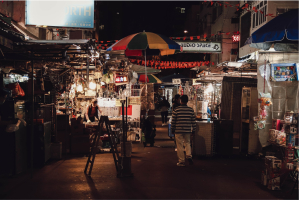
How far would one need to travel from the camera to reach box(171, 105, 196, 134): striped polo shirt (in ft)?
28.9

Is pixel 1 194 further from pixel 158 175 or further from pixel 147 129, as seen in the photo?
pixel 147 129

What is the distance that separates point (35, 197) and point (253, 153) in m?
7.40

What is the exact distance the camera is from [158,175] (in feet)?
24.6

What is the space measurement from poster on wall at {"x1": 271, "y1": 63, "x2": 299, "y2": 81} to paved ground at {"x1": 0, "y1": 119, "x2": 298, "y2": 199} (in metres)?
2.77

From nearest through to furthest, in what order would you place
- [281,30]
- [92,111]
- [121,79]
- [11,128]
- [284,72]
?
[281,30]
[11,128]
[284,72]
[92,111]
[121,79]

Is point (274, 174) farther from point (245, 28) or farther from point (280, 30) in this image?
point (245, 28)

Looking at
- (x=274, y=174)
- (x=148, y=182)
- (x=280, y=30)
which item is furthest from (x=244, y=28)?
(x=148, y=182)

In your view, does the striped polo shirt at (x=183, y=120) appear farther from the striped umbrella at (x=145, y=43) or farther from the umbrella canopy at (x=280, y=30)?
the umbrella canopy at (x=280, y=30)

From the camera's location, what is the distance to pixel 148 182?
269 inches

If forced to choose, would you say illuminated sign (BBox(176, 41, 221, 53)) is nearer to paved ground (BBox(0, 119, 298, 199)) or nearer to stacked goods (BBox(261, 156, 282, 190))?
paved ground (BBox(0, 119, 298, 199))

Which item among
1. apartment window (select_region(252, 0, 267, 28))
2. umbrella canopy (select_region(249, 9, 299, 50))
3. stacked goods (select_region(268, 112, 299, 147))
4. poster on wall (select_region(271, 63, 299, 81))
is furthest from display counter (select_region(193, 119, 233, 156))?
apartment window (select_region(252, 0, 267, 28))

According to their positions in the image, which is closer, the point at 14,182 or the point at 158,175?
the point at 14,182

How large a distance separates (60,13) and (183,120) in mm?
5805

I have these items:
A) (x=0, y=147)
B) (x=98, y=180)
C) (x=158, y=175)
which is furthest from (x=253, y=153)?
(x=0, y=147)
